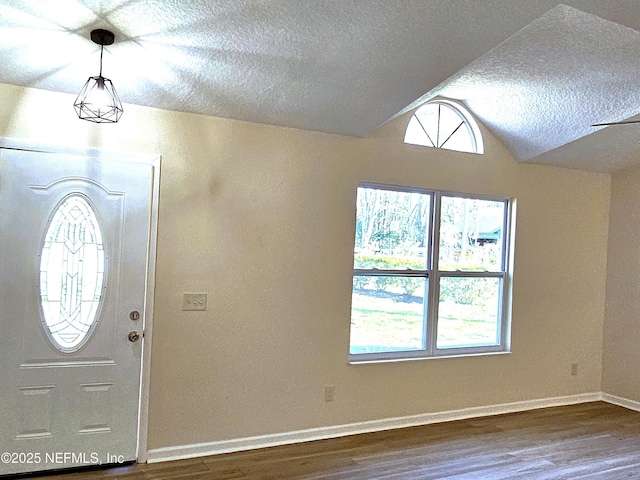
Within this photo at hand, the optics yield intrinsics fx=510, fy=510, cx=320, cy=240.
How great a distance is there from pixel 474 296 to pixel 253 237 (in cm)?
225

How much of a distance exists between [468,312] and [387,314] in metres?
0.90

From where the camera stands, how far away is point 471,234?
4672 mm

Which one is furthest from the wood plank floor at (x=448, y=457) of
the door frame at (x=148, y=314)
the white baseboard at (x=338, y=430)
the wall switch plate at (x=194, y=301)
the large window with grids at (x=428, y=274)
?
the wall switch plate at (x=194, y=301)

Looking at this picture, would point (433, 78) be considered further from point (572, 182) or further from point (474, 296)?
point (572, 182)

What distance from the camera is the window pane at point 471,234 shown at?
14.9ft

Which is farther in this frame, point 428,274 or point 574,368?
point 574,368

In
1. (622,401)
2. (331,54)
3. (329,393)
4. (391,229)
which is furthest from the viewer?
(622,401)

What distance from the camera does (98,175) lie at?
324 centimetres

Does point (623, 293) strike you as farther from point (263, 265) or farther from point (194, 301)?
point (194, 301)

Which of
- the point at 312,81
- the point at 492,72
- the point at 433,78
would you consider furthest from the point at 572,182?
the point at 312,81

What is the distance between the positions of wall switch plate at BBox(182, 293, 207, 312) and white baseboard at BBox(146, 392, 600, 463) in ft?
3.09

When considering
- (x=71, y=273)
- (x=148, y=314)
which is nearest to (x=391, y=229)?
(x=148, y=314)

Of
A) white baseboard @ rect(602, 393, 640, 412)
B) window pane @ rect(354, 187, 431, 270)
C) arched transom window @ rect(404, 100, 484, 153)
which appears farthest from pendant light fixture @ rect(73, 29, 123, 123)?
white baseboard @ rect(602, 393, 640, 412)

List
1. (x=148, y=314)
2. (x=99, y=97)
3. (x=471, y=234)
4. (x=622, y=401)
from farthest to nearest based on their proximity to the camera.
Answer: (x=622, y=401) < (x=471, y=234) < (x=148, y=314) < (x=99, y=97)
